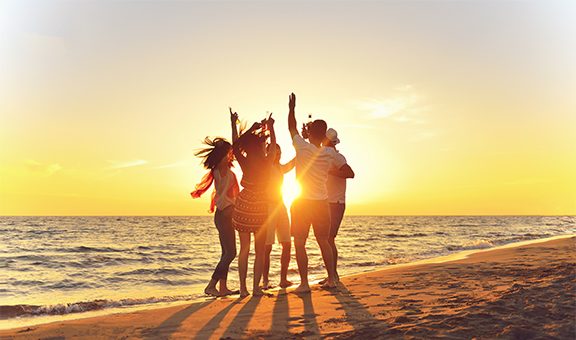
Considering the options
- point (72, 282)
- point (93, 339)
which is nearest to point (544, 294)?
point (93, 339)

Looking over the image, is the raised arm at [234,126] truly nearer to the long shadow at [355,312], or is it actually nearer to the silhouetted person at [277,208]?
the silhouetted person at [277,208]

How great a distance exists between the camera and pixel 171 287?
11266 millimetres

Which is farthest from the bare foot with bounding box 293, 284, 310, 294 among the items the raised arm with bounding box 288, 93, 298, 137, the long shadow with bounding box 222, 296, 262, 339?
the raised arm with bounding box 288, 93, 298, 137

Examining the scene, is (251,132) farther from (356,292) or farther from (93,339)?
(93,339)

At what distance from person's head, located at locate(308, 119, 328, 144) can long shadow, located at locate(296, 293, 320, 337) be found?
219 cm

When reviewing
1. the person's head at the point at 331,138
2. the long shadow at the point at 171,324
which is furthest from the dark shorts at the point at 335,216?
the long shadow at the point at 171,324

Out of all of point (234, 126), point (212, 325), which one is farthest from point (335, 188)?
point (212, 325)

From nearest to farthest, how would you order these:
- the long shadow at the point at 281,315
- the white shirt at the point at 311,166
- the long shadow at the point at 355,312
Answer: the long shadow at the point at 355,312 < the long shadow at the point at 281,315 < the white shirt at the point at 311,166

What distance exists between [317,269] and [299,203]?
22.9 feet

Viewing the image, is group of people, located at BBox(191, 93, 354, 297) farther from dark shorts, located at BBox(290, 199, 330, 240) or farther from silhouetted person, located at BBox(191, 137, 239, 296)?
silhouetted person, located at BBox(191, 137, 239, 296)

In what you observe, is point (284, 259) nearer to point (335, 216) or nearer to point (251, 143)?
point (335, 216)

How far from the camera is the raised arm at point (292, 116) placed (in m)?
6.68

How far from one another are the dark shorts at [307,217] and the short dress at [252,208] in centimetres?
42

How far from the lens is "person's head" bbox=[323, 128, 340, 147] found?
22.4ft
